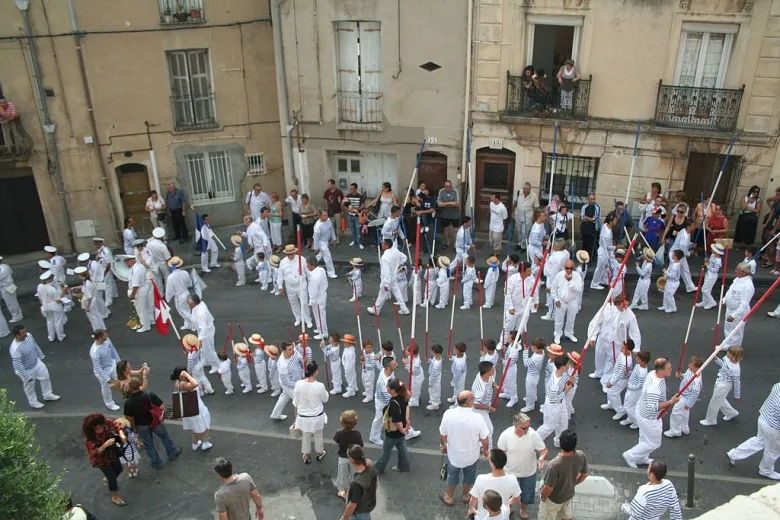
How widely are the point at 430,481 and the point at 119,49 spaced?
44.4 ft

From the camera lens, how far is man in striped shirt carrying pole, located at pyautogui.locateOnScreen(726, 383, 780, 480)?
8680mm

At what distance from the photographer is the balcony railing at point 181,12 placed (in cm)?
1711

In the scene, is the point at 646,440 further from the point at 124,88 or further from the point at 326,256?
the point at 124,88

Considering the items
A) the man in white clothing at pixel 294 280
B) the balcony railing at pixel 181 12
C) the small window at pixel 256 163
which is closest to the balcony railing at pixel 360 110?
the small window at pixel 256 163

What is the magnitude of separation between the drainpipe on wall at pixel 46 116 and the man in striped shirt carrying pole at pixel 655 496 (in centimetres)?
1573

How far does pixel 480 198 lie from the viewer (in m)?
18.0

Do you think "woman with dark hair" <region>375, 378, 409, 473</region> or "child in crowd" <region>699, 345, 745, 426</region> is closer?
"woman with dark hair" <region>375, 378, 409, 473</region>

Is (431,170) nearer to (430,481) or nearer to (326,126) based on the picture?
(326,126)

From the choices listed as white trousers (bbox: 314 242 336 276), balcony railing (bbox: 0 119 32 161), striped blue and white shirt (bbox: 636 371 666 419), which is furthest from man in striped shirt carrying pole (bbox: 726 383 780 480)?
balcony railing (bbox: 0 119 32 161)

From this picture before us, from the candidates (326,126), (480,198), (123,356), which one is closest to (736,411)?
(480,198)

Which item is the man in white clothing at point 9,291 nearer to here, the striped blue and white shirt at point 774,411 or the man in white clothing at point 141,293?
the man in white clothing at point 141,293

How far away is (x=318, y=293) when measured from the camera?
12828mm

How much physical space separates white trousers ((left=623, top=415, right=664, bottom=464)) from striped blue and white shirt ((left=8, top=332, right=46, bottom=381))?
9.36 metres

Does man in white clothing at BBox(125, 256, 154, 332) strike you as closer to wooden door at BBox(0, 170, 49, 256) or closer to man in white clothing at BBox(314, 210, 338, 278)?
man in white clothing at BBox(314, 210, 338, 278)
